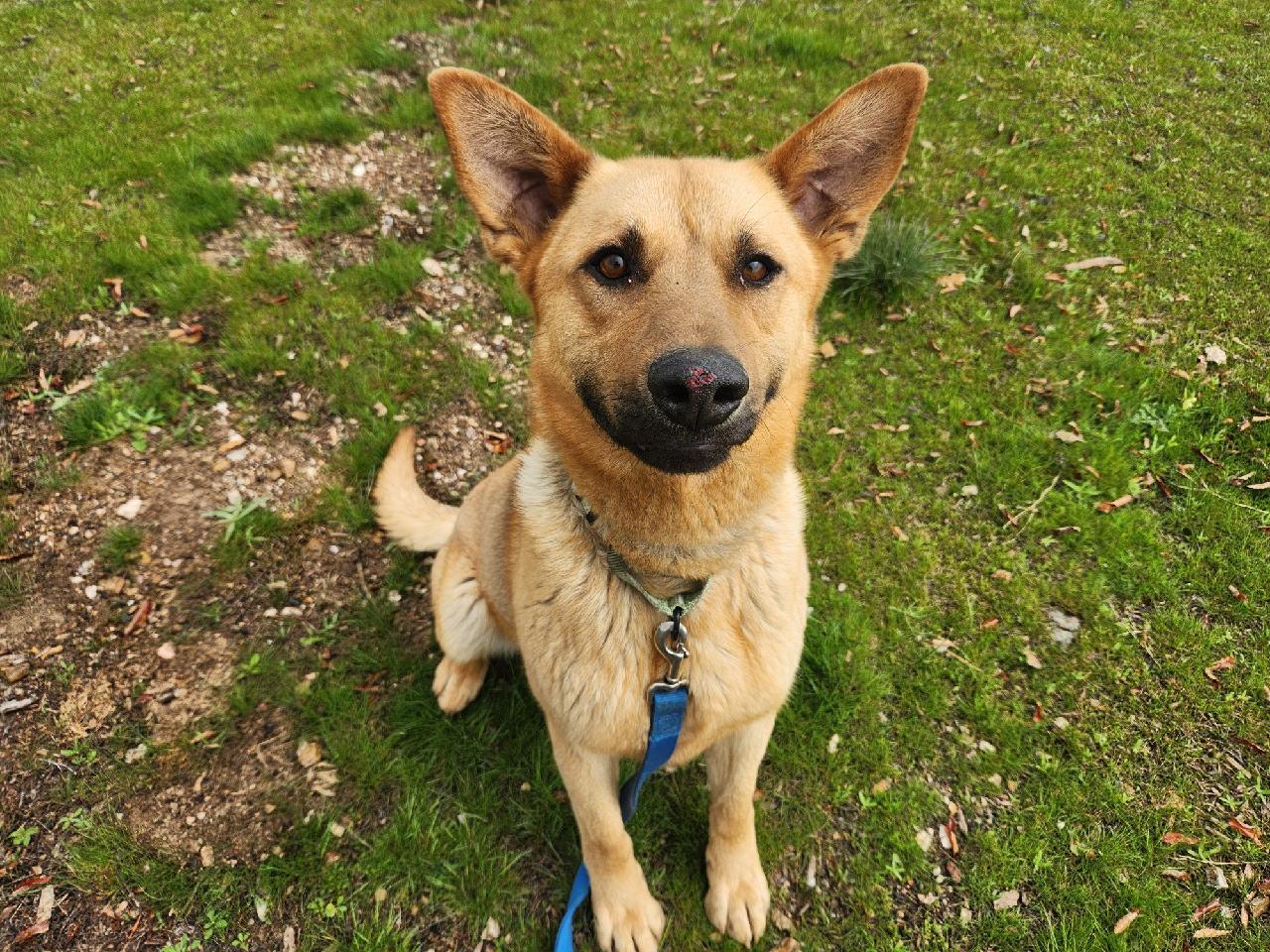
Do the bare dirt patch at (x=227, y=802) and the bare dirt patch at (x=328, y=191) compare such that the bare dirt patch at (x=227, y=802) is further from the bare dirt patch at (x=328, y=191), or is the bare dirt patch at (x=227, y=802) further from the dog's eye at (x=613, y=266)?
the bare dirt patch at (x=328, y=191)

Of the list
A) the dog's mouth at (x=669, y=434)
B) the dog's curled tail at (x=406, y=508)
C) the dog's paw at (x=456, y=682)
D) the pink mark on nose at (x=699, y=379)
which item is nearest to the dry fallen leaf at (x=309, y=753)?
the dog's paw at (x=456, y=682)

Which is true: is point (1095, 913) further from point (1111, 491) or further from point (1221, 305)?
point (1221, 305)

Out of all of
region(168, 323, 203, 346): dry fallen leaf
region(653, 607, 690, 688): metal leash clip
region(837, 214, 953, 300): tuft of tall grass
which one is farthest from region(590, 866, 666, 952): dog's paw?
region(837, 214, 953, 300): tuft of tall grass

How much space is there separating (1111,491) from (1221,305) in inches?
90.7

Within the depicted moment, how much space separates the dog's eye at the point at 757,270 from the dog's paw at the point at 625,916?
242cm

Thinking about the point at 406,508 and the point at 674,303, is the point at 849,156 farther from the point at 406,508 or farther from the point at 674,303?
the point at 406,508

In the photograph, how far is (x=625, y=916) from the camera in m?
2.87

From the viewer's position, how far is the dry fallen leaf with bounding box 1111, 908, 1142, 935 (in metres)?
2.96

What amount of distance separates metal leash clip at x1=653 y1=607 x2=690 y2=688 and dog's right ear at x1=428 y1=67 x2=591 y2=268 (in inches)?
58.5

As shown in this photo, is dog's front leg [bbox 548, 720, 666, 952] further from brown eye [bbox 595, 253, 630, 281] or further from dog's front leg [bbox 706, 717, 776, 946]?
brown eye [bbox 595, 253, 630, 281]

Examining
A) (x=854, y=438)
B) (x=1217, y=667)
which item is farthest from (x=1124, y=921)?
(x=854, y=438)

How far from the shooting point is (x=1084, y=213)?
19.7 feet

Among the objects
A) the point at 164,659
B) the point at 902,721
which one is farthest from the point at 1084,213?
the point at 164,659

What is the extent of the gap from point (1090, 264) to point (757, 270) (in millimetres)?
4789
